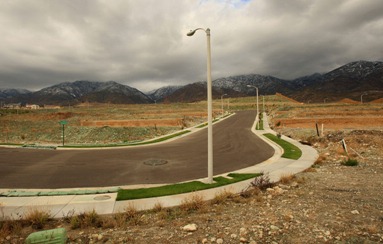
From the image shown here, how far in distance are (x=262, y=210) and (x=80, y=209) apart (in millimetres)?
6423

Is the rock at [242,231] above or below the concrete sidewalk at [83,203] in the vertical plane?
above

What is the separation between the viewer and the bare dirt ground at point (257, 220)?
6895 mm

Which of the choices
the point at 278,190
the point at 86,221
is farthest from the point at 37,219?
the point at 278,190

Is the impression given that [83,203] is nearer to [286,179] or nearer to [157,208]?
[157,208]

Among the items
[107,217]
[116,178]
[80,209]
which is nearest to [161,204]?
[107,217]

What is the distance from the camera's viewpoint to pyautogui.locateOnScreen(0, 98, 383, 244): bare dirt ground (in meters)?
6.89

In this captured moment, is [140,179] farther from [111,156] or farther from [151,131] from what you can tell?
[151,131]

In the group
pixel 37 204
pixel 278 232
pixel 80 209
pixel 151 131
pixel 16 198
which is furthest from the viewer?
pixel 151 131

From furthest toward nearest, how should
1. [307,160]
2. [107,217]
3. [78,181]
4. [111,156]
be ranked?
[111,156] → [307,160] → [78,181] → [107,217]

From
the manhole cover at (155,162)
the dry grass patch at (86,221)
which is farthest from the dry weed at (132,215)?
the manhole cover at (155,162)

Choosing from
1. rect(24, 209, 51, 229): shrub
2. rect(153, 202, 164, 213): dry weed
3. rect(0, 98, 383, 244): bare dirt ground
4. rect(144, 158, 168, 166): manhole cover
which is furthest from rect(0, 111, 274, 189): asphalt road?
rect(0, 98, 383, 244): bare dirt ground

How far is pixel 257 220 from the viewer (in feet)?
25.9

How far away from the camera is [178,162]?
1758 cm

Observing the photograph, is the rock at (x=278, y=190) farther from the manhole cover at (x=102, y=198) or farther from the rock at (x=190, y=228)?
the manhole cover at (x=102, y=198)
